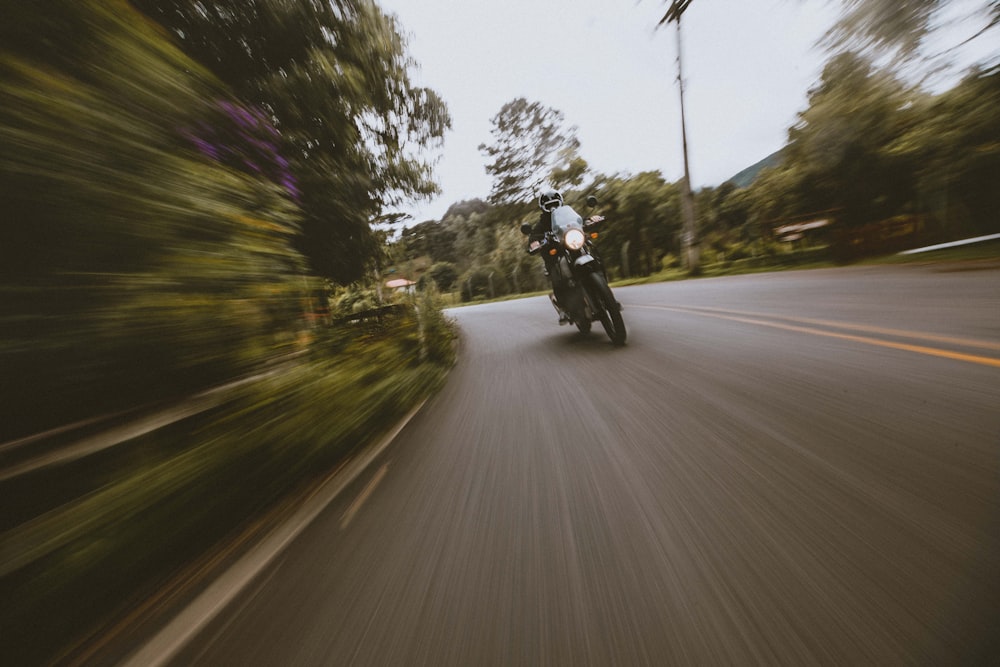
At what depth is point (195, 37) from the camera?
4230mm

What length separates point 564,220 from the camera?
16.1 ft

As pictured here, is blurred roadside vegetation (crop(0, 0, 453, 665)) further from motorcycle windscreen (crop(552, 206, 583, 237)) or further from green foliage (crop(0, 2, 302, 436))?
motorcycle windscreen (crop(552, 206, 583, 237))

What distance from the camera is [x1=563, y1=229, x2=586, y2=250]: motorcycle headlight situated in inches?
179

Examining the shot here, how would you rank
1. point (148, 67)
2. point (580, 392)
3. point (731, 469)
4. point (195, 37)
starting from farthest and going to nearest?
1. point (195, 37)
2. point (580, 392)
3. point (148, 67)
4. point (731, 469)

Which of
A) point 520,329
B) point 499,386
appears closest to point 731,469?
point 499,386

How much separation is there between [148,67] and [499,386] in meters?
3.30

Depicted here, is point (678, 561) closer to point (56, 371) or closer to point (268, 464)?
point (268, 464)

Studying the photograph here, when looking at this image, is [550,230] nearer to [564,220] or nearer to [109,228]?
[564,220]

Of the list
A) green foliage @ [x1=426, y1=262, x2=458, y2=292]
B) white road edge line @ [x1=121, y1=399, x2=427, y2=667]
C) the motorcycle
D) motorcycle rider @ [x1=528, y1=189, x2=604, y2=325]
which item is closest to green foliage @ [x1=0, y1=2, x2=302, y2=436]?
white road edge line @ [x1=121, y1=399, x2=427, y2=667]

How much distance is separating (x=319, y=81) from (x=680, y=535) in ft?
19.8

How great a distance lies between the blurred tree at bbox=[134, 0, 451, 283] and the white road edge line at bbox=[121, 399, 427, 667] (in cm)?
453

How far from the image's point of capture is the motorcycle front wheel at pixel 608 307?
448cm

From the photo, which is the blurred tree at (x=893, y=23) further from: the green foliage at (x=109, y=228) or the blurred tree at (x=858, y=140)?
the green foliage at (x=109, y=228)

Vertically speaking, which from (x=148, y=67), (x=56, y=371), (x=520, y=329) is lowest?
(x=520, y=329)
